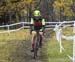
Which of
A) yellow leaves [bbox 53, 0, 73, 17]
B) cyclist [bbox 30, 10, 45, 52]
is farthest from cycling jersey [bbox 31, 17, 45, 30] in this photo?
yellow leaves [bbox 53, 0, 73, 17]

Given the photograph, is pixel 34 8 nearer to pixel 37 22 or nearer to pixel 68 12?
pixel 68 12

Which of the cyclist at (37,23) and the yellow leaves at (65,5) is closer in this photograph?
the cyclist at (37,23)

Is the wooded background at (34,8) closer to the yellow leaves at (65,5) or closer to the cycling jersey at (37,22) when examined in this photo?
the yellow leaves at (65,5)

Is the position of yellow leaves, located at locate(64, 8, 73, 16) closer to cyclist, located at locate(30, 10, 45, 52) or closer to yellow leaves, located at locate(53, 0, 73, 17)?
yellow leaves, located at locate(53, 0, 73, 17)

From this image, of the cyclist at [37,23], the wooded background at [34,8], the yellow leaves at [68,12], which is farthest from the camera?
the yellow leaves at [68,12]

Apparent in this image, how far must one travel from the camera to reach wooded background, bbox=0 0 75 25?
48.8 m

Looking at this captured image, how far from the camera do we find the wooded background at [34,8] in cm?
4881

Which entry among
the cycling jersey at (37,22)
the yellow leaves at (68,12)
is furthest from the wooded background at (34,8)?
the cycling jersey at (37,22)

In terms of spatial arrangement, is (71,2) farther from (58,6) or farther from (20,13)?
(20,13)

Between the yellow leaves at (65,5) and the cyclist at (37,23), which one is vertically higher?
the cyclist at (37,23)

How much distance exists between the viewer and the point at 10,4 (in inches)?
1955

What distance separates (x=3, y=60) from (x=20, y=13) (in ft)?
128

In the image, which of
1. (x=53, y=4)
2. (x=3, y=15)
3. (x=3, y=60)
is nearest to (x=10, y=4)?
(x=3, y=15)

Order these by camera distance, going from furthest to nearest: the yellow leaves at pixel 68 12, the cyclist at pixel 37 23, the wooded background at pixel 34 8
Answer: the yellow leaves at pixel 68 12 → the wooded background at pixel 34 8 → the cyclist at pixel 37 23
